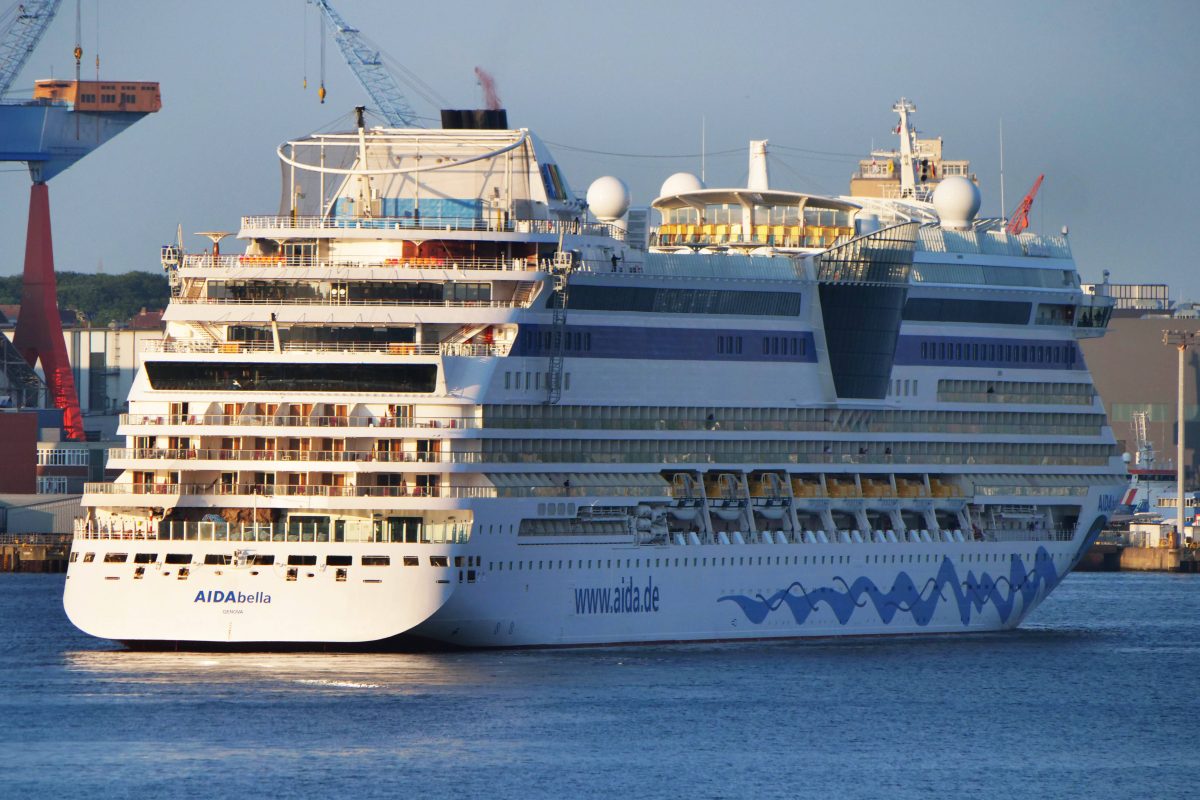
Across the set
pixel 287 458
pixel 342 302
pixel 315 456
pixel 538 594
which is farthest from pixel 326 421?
pixel 538 594

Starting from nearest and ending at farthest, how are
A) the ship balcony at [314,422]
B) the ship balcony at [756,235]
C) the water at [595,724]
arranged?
the water at [595,724] → the ship balcony at [314,422] → the ship balcony at [756,235]

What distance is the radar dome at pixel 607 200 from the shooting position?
74562 millimetres

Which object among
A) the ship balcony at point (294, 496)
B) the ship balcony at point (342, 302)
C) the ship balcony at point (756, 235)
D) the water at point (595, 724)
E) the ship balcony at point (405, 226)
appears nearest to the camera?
the water at point (595, 724)

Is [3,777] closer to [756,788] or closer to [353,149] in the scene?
[756,788]

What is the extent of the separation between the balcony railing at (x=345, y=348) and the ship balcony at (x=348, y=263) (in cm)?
188

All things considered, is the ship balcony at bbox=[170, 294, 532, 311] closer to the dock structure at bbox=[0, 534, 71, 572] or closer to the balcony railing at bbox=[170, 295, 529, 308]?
the balcony railing at bbox=[170, 295, 529, 308]

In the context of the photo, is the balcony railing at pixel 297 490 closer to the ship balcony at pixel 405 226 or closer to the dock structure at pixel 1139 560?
the ship balcony at pixel 405 226

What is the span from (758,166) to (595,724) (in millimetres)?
30580

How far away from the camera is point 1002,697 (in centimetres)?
6331

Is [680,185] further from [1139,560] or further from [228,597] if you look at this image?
[1139,560]

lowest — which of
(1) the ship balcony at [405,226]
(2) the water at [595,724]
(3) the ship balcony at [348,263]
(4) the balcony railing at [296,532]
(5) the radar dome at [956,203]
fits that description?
(2) the water at [595,724]

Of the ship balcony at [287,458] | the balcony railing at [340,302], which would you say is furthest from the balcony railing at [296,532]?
the balcony railing at [340,302]

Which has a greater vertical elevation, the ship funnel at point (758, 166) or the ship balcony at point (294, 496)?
the ship funnel at point (758, 166)

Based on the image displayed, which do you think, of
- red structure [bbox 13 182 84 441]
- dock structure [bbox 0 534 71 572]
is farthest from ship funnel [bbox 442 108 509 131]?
red structure [bbox 13 182 84 441]
